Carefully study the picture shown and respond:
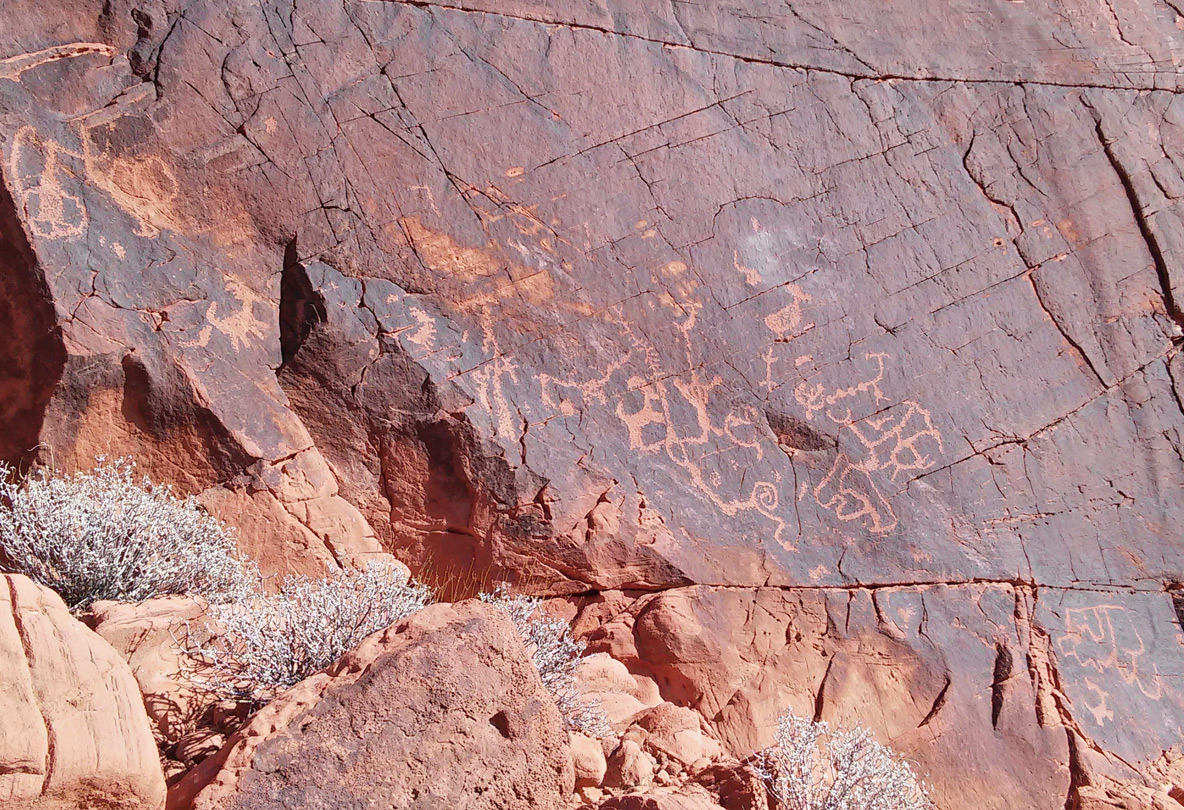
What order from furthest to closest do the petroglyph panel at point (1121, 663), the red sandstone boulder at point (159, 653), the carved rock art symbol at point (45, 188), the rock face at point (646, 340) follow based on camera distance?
the petroglyph panel at point (1121, 663) → the rock face at point (646, 340) → the carved rock art symbol at point (45, 188) → the red sandstone boulder at point (159, 653)

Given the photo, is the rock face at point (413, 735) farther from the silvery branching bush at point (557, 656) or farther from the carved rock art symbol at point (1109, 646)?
the carved rock art symbol at point (1109, 646)

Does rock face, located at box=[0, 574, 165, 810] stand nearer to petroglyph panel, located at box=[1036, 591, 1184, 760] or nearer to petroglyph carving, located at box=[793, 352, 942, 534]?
petroglyph carving, located at box=[793, 352, 942, 534]

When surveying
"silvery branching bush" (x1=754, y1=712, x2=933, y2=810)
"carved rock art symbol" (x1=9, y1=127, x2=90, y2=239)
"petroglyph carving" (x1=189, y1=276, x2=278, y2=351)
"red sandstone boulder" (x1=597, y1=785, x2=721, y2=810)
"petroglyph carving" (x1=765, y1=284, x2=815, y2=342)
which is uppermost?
"petroglyph carving" (x1=765, y1=284, x2=815, y2=342)

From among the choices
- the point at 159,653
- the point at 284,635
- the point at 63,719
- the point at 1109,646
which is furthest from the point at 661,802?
the point at 1109,646

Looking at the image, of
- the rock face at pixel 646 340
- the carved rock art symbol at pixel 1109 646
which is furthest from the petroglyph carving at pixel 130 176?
the carved rock art symbol at pixel 1109 646

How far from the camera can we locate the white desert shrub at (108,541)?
341cm

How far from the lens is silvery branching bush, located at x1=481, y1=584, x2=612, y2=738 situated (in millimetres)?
3592

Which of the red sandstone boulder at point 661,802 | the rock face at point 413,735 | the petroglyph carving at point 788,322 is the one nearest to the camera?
the rock face at point 413,735

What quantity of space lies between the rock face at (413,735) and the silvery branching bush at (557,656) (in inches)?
26.9

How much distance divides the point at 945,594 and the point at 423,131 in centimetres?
317

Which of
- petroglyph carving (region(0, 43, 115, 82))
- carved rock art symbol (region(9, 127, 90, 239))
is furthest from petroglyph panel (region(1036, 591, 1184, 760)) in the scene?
petroglyph carving (region(0, 43, 115, 82))

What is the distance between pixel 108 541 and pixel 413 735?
5.24 ft

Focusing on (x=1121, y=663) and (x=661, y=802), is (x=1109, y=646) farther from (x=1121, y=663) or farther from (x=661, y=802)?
(x=661, y=802)

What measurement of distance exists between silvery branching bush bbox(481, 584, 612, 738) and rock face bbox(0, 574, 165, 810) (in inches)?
51.8
